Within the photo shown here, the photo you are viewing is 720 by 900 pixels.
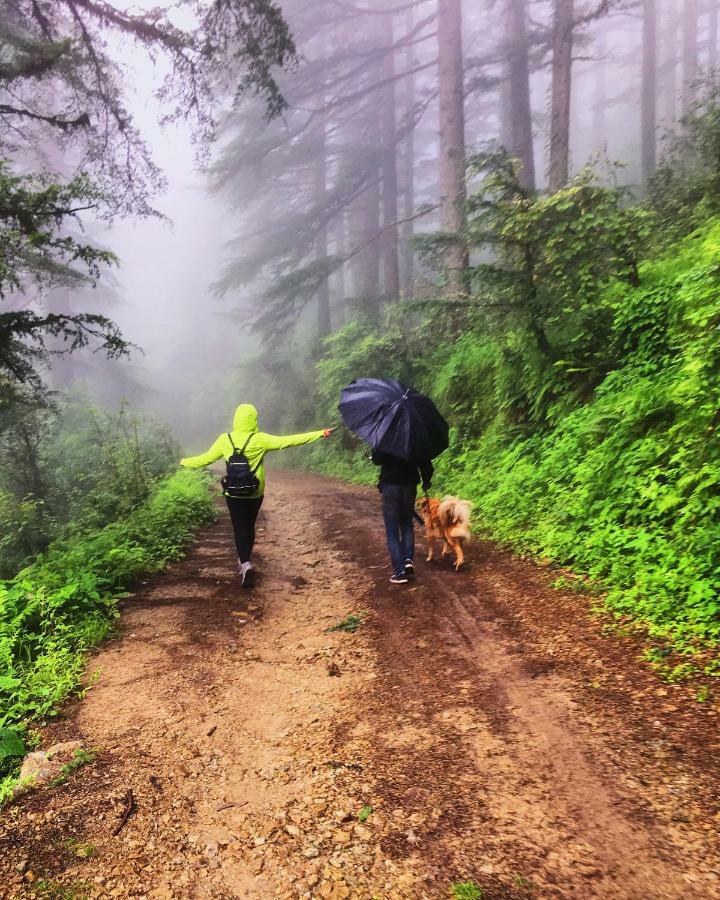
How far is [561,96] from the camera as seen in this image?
1318 centimetres

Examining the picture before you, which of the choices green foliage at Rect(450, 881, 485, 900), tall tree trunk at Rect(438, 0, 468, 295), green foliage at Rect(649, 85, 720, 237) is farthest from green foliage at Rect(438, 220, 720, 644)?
tall tree trunk at Rect(438, 0, 468, 295)

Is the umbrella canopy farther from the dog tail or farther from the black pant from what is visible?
the black pant

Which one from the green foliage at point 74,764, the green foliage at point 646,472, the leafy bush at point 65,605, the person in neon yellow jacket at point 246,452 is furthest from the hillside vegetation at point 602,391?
the leafy bush at point 65,605

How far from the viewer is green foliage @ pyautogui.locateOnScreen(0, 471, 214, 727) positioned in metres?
3.82

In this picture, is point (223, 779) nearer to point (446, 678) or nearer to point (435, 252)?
point (446, 678)

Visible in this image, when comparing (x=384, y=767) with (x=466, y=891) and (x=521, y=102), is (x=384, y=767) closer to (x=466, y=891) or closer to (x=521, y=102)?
(x=466, y=891)

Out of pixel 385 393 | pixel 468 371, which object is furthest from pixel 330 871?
pixel 468 371

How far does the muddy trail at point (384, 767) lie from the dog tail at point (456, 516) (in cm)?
111

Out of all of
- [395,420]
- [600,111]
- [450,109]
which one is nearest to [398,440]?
[395,420]

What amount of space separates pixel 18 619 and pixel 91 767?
194 centimetres

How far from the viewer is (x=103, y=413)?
22.1m

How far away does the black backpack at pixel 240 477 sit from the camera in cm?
604

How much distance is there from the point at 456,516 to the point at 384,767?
11.5 ft

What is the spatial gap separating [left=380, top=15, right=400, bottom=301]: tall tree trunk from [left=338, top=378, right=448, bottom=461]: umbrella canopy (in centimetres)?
1594
